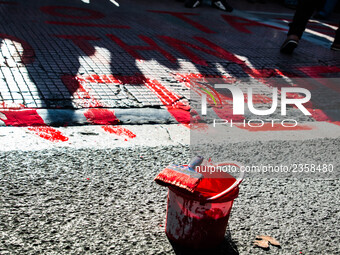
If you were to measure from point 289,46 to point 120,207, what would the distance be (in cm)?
521

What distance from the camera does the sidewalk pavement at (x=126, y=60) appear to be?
392 cm

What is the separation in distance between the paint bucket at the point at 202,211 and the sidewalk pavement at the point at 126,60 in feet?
5.49

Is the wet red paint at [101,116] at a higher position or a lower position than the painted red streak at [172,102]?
lower

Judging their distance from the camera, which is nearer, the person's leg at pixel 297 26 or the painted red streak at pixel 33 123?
the painted red streak at pixel 33 123

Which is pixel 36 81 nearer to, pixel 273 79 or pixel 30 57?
pixel 30 57

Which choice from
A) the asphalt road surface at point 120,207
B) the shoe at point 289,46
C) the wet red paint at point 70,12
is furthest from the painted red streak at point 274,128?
the wet red paint at point 70,12

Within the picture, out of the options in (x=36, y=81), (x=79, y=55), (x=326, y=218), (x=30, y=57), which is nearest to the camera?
(x=326, y=218)

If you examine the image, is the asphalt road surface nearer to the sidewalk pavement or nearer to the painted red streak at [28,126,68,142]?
the painted red streak at [28,126,68,142]

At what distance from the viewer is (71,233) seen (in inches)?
86.7

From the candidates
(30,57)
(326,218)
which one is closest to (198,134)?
(326,218)

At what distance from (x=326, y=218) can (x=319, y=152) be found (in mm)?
1066

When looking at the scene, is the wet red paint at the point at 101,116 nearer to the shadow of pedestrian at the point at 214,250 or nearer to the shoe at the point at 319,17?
the shadow of pedestrian at the point at 214,250

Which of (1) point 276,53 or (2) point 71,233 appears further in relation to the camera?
(1) point 276,53

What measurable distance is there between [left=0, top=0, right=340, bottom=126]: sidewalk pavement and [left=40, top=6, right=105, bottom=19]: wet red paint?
2 cm
